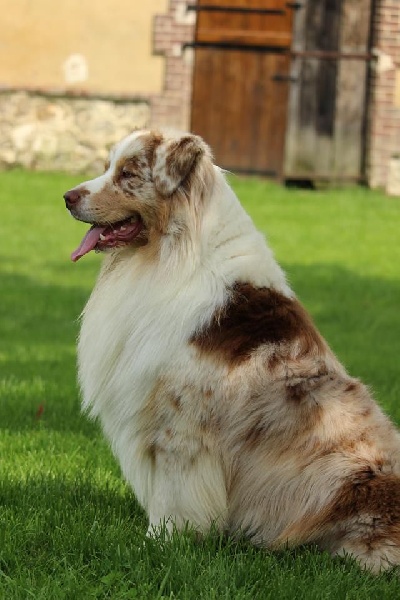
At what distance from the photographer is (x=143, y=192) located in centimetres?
457

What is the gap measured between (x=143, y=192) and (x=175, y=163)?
18 cm

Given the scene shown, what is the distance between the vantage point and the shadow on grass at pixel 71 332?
7.76 m

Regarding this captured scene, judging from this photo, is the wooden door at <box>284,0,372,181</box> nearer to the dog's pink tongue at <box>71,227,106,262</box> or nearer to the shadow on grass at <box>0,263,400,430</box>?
the shadow on grass at <box>0,263,400,430</box>

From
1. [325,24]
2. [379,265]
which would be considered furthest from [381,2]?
[379,265]

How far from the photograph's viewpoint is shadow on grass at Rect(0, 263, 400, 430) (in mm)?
7758

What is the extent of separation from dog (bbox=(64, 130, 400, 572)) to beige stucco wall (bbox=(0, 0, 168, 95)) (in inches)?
543

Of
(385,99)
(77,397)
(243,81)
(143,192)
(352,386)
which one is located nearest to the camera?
(352,386)

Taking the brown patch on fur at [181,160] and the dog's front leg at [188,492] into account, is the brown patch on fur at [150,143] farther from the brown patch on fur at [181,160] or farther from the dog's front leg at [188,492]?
the dog's front leg at [188,492]

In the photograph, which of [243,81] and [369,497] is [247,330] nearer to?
[369,497]

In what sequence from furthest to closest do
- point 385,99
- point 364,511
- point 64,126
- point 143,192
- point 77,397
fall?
1. point 64,126
2. point 385,99
3. point 77,397
4. point 143,192
5. point 364,511

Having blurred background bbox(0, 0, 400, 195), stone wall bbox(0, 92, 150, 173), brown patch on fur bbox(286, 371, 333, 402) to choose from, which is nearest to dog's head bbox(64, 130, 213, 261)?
brown patch on fur bbox(286, 371, 333, 402)

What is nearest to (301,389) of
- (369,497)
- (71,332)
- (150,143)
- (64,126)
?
(369,497)

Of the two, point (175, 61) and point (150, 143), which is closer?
point (150, 143)

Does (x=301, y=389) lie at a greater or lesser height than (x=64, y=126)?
greater
